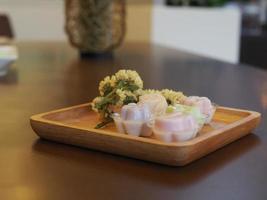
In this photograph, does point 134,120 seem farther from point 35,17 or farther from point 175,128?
point 35,17

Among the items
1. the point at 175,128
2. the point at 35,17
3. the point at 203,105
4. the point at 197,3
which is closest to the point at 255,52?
the point at 197,3

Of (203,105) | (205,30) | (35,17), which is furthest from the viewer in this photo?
(35,17)

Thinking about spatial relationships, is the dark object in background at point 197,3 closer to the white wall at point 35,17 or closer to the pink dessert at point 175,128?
the white wall at point 35,17

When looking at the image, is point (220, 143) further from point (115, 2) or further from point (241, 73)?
point (115, 2)

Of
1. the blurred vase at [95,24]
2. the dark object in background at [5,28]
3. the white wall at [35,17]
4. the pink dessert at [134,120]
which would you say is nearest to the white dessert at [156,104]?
the pink dessert at [134,120]

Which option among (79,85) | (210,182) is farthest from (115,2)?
(210,182)

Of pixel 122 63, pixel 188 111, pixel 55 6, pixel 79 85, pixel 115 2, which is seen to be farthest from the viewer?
pixel 55 6
